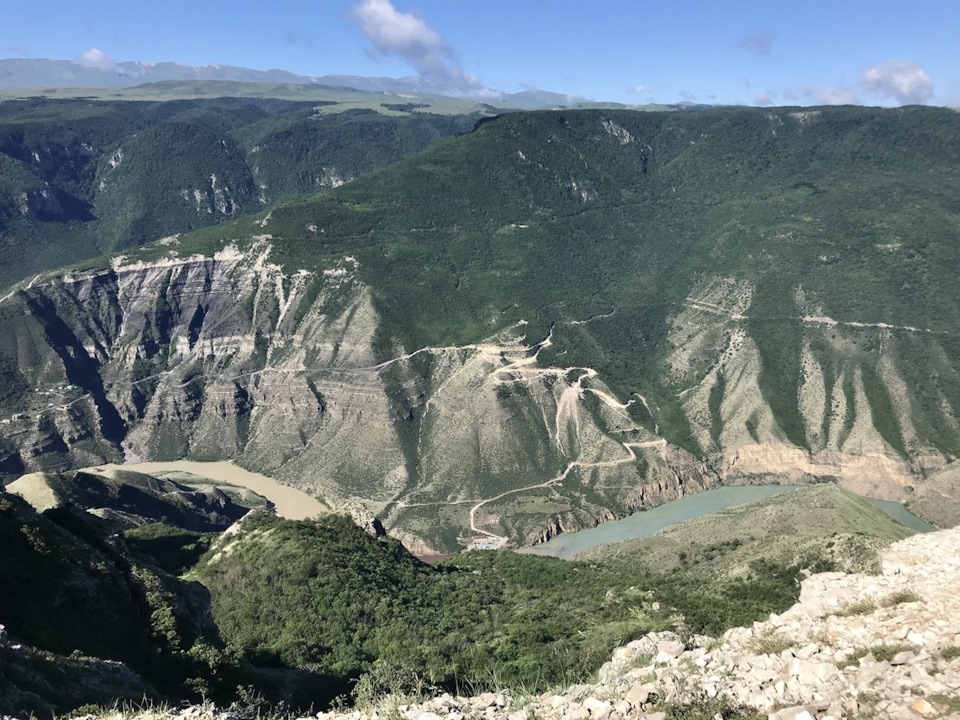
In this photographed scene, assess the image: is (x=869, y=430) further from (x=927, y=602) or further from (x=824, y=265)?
(x=927, y=602)

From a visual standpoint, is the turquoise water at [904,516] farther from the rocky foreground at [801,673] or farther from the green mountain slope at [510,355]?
the rocky foreground at [801,673]

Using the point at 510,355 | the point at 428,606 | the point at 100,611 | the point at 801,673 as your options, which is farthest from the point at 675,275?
the point at 801,673

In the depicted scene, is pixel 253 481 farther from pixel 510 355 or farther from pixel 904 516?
pixel 904 516

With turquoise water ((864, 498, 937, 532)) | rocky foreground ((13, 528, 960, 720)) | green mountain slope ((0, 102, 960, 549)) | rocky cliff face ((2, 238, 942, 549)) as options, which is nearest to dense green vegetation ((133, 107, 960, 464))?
green mountain slope ((0, 102, 960, 549))

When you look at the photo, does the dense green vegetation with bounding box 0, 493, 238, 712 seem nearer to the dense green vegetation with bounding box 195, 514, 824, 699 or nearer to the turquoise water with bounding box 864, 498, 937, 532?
the dense green vegetation with bounding box 195, 514, 824, 699

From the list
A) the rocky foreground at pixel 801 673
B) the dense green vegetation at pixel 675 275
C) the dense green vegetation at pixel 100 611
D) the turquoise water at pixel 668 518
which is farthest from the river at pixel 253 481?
the rocky foreground at pixel 801 673
